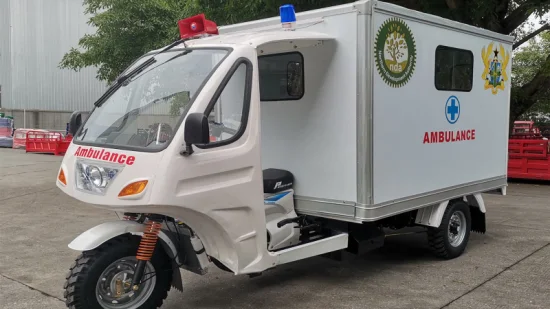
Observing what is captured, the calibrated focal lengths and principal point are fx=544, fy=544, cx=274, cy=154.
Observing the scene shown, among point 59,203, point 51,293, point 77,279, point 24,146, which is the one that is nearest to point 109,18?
point 24,146

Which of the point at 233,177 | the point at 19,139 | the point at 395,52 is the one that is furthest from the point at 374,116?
the point at 19,139

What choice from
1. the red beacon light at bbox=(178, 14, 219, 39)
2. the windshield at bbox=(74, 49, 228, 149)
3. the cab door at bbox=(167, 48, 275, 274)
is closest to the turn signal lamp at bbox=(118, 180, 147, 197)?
the windshield at bbox=(74, 49, 228, 149)

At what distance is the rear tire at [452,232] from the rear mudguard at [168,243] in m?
2.81

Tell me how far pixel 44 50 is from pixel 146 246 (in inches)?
1106

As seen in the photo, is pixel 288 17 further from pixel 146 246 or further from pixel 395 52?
pixel 146 246

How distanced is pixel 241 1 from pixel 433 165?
21.2ft

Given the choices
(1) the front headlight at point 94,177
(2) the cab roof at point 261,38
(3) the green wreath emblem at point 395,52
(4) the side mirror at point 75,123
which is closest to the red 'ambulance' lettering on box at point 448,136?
(3) the green wreath emblem at point 395,52

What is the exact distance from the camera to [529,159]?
12938mm

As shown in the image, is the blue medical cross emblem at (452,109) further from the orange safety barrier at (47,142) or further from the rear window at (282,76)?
the orange safety barrier at (47,142)

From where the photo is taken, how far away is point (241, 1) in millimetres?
10734

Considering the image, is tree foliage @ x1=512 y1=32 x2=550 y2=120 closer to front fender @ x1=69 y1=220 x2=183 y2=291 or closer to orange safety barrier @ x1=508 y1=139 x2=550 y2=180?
orange safety barrier @ x1=508 y1=139 x2=550 y2=180

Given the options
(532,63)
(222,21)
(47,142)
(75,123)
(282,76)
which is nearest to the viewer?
(75,123)

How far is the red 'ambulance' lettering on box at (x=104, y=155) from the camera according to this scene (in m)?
3.75

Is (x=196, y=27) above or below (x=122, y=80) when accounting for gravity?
above
